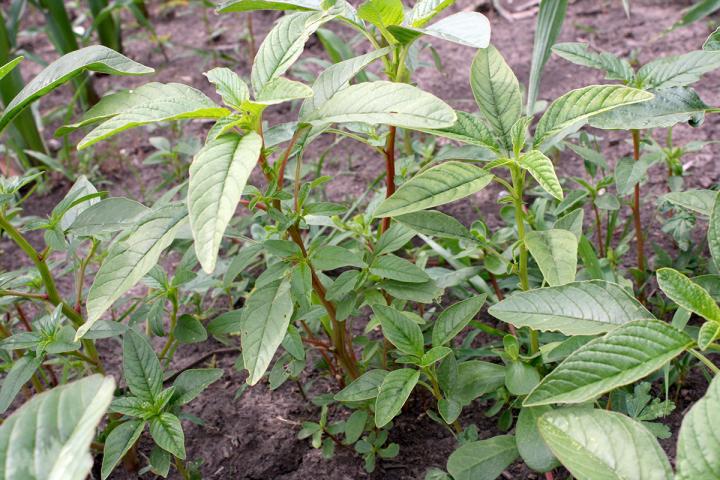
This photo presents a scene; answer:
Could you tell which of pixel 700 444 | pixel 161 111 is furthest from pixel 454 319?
pixel 161 111

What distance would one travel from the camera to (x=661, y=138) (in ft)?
8.22

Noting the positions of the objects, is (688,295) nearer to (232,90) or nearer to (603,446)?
(603,446)

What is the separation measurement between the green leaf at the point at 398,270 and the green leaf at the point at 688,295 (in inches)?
19.2

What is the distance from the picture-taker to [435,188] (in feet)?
4.13

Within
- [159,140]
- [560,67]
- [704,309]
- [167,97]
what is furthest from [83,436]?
[560,67]

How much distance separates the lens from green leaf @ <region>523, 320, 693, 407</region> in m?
1.10

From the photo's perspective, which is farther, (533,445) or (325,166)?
(325,166)

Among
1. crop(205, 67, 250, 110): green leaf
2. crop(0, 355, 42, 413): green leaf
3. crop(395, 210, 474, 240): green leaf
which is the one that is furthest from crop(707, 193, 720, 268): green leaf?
crop(0, 355, 42, 413): green leaf

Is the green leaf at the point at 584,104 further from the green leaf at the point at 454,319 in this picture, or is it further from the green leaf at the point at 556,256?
the green leaf at the point at 454,319

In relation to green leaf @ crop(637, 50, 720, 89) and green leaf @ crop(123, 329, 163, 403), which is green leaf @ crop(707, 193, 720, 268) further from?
green leaf @ crop(123, 329, 163, 403)

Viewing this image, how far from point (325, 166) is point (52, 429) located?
6.32 feet

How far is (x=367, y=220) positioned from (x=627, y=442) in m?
0.90

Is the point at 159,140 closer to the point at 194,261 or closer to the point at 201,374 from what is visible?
the point at 194,261

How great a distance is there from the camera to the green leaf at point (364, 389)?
57.6 inches
